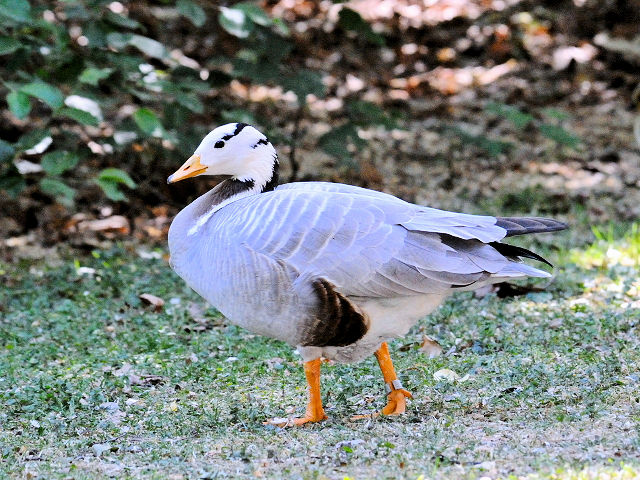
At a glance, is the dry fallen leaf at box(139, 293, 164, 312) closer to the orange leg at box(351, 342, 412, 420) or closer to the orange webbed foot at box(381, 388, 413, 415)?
the orange leg at box(351, 342, 412, 420)

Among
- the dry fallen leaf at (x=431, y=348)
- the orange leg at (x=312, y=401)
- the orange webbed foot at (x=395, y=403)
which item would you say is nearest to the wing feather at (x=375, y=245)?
the orange leg at (x=312, y=401)

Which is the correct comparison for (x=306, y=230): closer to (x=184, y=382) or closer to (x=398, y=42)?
(x=184, y=382)

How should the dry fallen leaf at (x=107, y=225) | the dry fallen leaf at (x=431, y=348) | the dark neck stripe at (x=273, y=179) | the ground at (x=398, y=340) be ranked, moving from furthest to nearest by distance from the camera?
the dry fallen leaf at (x=107, y=225) → the dry fallen leaf at (x=431, y=348) → the dark neck stripe at (x=273, y=179) → the ground at (x=398, y=340)

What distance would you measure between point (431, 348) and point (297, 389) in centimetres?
85

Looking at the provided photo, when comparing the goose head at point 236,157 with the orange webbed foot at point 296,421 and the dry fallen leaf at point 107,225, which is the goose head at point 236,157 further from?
the dry fallen leaf at point 107,225

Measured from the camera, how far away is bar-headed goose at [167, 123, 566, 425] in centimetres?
394

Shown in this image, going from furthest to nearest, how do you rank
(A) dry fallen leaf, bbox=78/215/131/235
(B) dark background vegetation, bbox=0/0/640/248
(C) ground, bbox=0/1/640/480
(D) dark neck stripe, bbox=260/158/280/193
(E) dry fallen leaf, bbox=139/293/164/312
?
(A) dry fallen leaf, bbox=78/215/131/235, (B) dark background vegetation, bbox=0/0/640/248, (E) dry fallen leaf, bbox=139/293/164/312, (D) dark neck stripe, bbox=260/158/280/193, (C) ground, bbox=0/1/640/480

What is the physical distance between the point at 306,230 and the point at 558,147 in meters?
5.49

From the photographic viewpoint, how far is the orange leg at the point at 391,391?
165 inches

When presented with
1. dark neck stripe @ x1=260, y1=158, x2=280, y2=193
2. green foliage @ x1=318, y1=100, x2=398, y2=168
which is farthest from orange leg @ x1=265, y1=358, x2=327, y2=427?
green foliage @ x1=318, y1=100, x2=398, y2=168

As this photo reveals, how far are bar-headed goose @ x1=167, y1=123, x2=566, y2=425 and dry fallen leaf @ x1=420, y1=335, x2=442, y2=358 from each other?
0.87 metres

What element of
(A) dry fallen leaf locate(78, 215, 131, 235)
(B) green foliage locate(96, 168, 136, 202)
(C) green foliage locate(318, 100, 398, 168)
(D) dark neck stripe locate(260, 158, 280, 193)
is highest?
(D) dark neck stripe locate(260, 158, 280, 193)

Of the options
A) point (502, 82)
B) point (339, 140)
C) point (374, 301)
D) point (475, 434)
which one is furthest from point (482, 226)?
point (502, 82)

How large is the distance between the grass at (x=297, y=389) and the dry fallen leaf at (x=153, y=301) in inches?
2.0
